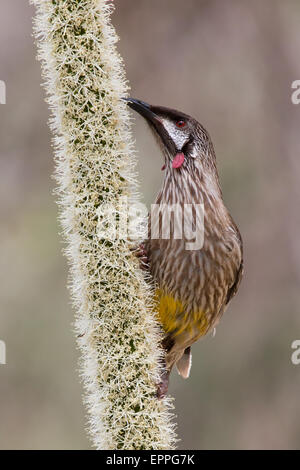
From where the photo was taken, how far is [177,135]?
4.34 meters

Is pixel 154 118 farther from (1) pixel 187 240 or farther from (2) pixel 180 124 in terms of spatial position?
(1) pixel 187 240

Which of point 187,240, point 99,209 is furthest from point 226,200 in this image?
point 99,209

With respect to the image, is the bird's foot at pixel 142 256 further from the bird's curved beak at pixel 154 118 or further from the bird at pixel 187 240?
the bird's curved beak at pixel 154 118

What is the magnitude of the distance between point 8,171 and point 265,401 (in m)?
2.81

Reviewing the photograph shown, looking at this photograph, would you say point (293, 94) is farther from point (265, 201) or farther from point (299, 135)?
point (265, 201)

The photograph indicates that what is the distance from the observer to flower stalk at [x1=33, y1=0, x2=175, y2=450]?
3.55 meters

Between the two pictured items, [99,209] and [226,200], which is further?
[226,200]

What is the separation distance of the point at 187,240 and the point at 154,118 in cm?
64

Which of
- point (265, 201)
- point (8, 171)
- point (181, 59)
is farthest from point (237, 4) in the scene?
point (8, 171)

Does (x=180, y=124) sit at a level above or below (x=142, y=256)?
above

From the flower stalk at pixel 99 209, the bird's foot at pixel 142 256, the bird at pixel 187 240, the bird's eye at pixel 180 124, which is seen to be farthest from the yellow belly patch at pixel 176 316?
the bird's eye at pixel 180 124

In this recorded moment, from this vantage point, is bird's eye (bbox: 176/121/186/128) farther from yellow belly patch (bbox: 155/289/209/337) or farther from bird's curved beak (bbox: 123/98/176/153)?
yellow belly patch (bbox: 155/289/209/337)

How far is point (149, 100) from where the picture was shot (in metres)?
7.52
